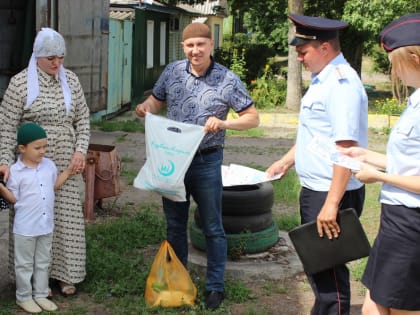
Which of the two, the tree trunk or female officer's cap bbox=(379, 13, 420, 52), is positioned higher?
female officer's cap bbox=(379, 13, 420, 52)

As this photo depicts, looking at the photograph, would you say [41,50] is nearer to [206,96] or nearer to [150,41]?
[206,96]

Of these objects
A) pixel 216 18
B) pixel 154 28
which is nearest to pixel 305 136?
pixel 154 28

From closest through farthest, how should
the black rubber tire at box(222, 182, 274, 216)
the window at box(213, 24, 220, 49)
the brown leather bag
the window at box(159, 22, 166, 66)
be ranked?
the black rubber tire at box(222, 182, 274, 216) < the brown leather bag < the window at box(159, 22, 166, 66) < the window at box(213, 24, 220, 49)

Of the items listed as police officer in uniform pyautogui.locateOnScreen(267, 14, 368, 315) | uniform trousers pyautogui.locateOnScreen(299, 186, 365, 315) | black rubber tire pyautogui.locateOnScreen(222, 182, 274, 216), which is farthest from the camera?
black rubber tire pyautogui.locateOnScreen(222, 182, 274, 216)

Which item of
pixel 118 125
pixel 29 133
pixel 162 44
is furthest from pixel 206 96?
pixel 162 44

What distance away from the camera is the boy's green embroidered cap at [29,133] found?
4.25m

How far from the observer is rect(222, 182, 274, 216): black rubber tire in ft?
17.6

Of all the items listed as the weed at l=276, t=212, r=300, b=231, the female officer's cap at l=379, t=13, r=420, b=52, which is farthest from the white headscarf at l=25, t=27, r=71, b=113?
the weed at l=276, t=212, r=300, b=231

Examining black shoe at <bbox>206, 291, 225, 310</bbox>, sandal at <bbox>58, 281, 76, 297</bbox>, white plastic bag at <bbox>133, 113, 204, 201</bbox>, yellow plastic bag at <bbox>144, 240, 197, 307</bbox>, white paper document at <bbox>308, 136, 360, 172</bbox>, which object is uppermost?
white paper document at <bbox>308, 136, 360, 172</bbox>

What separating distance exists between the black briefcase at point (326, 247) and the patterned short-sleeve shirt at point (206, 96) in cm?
107

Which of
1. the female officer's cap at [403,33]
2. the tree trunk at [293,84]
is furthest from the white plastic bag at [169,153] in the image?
the tree trunk at [293,84]

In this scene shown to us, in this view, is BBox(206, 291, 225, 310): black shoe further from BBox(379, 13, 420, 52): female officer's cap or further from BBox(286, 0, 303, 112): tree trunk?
BBox(286, 0, 303, 112): tree trunk

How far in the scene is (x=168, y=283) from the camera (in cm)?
454

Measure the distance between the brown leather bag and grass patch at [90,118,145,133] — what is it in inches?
228
